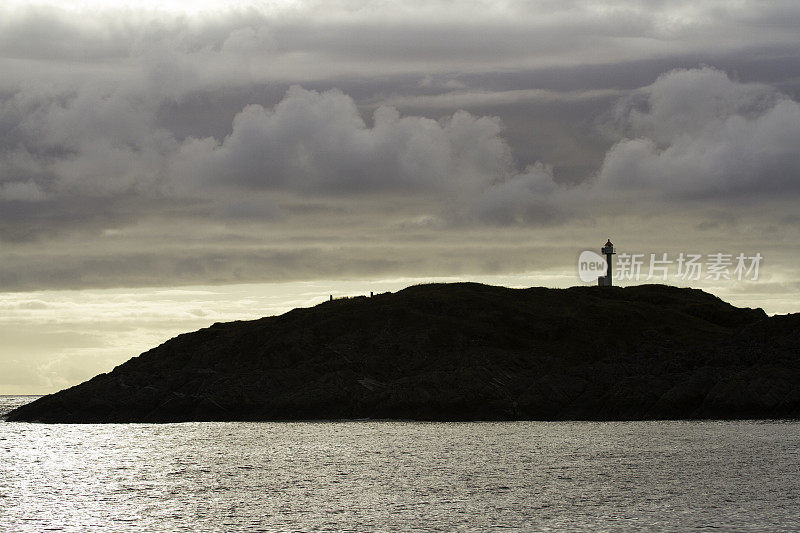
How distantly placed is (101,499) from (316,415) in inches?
3029

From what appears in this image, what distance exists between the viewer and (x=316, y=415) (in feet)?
500

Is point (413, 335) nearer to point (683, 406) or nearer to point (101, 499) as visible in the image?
point (683, 406)

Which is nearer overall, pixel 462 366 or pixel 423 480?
pixel 423 480

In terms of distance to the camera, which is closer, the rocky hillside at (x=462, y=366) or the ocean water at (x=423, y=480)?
the ocean water at (x=423, y=480)

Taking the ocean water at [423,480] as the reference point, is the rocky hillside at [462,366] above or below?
above

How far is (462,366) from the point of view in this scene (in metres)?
154

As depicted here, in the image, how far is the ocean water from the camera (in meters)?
63.3

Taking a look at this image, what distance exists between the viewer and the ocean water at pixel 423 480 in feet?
208

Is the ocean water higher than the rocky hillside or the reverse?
the reverse

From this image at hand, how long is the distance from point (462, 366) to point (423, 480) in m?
71.2

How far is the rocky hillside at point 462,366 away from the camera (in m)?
138

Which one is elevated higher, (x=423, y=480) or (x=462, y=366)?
(x=462, y=366)

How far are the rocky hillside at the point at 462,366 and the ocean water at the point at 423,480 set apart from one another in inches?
268

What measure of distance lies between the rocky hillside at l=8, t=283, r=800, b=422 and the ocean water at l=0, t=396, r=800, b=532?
6.81m
